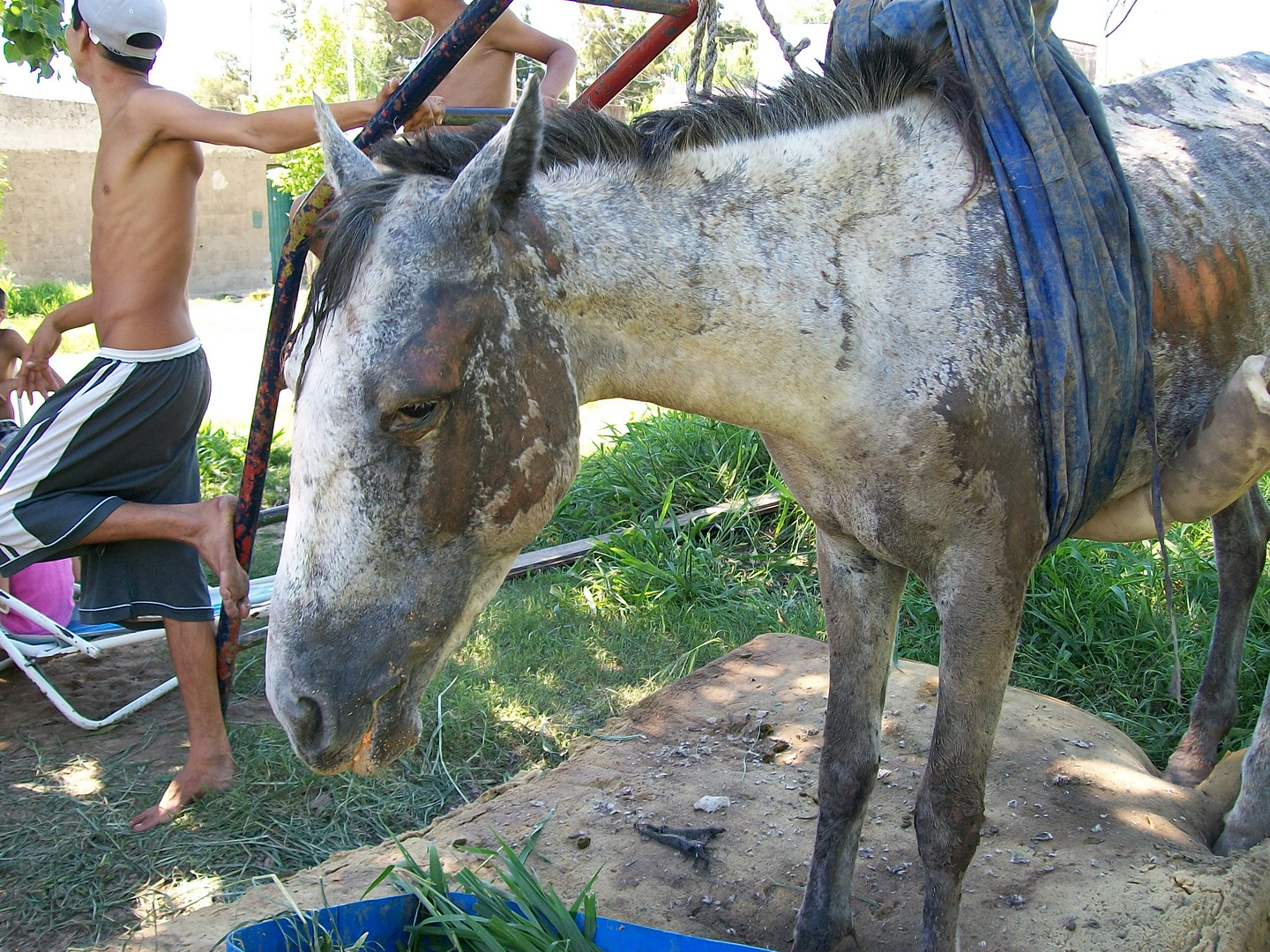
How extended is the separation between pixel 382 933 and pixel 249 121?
2.31 m

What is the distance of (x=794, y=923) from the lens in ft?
8.48

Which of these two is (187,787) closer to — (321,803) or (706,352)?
(321,803)

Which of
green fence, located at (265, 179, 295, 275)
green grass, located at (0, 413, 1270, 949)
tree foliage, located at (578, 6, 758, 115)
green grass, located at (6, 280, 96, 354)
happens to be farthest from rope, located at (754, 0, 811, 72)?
tree foliage, located at (578, 6, 758, 115)

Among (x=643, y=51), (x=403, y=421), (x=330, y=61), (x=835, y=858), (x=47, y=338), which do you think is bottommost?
(x=835, y=858)

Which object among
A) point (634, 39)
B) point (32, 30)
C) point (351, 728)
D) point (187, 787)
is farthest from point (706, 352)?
point (634, 39)

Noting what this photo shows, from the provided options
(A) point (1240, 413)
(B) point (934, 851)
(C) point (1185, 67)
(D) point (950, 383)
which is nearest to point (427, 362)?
(D) point (950, 383)

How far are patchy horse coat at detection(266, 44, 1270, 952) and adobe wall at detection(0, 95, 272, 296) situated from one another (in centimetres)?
1796

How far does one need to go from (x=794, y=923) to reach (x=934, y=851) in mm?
558

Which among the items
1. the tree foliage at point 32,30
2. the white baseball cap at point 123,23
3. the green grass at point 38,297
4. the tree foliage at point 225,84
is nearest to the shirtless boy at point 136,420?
the white baseball cap at point 123,23

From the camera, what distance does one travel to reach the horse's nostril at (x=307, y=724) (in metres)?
1.72

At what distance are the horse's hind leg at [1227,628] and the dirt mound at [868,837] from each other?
0.17 metres

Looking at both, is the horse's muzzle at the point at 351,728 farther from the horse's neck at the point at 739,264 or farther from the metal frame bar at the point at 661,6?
the metal frame bar at the point at 661,6

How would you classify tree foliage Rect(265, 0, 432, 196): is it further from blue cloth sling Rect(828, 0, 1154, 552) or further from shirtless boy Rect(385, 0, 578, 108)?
blue cloth sling Rect(828, 0, 1154, 552)

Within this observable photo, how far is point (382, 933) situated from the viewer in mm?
2256
